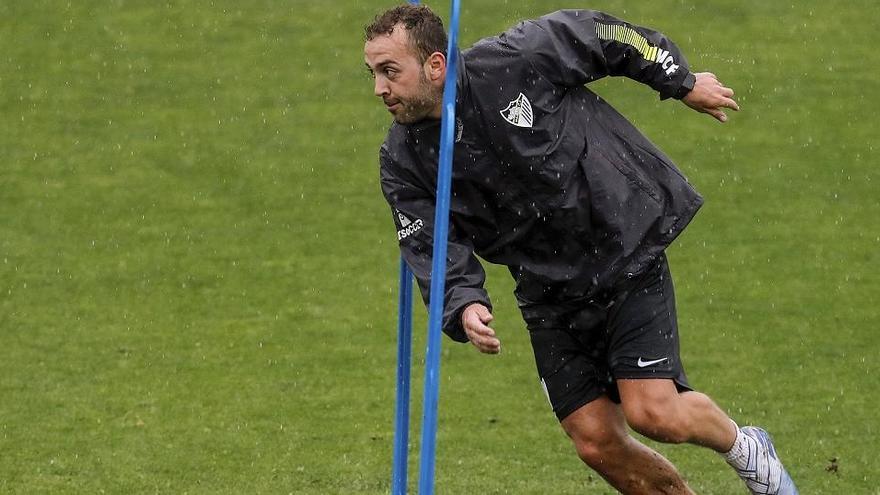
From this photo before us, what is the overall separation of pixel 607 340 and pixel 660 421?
42 cm

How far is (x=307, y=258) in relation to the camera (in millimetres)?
11000

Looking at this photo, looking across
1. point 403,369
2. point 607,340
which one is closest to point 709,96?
point 607,340

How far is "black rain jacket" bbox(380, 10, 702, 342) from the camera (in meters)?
5.91

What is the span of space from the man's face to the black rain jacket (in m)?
0.14

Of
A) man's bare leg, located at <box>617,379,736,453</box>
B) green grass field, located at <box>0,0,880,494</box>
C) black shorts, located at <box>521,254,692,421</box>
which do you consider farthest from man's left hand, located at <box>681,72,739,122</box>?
green grass field, located at <box>0,0,880,494</box>

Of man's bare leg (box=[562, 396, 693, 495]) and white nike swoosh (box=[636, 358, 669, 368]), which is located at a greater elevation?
white nike swoosh (box=[636, 358, 669, 368])

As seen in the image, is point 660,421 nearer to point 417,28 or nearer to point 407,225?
point 407,225

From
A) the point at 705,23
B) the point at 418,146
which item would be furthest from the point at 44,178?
the point at 418,146

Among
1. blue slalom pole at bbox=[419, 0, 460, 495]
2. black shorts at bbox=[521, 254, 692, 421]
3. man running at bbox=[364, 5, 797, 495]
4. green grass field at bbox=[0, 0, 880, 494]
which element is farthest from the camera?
green grass field at bbox=[0, 0, 880, 494]

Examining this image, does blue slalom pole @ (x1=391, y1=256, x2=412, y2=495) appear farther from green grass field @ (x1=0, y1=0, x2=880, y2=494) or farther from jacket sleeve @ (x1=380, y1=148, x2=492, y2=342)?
green grass field @ (x1=0, y1=0, x2=880, y2=494)

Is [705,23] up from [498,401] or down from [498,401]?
up

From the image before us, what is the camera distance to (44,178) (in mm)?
12062

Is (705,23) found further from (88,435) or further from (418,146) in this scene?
(418,146)

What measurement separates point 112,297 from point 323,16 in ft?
14.6
